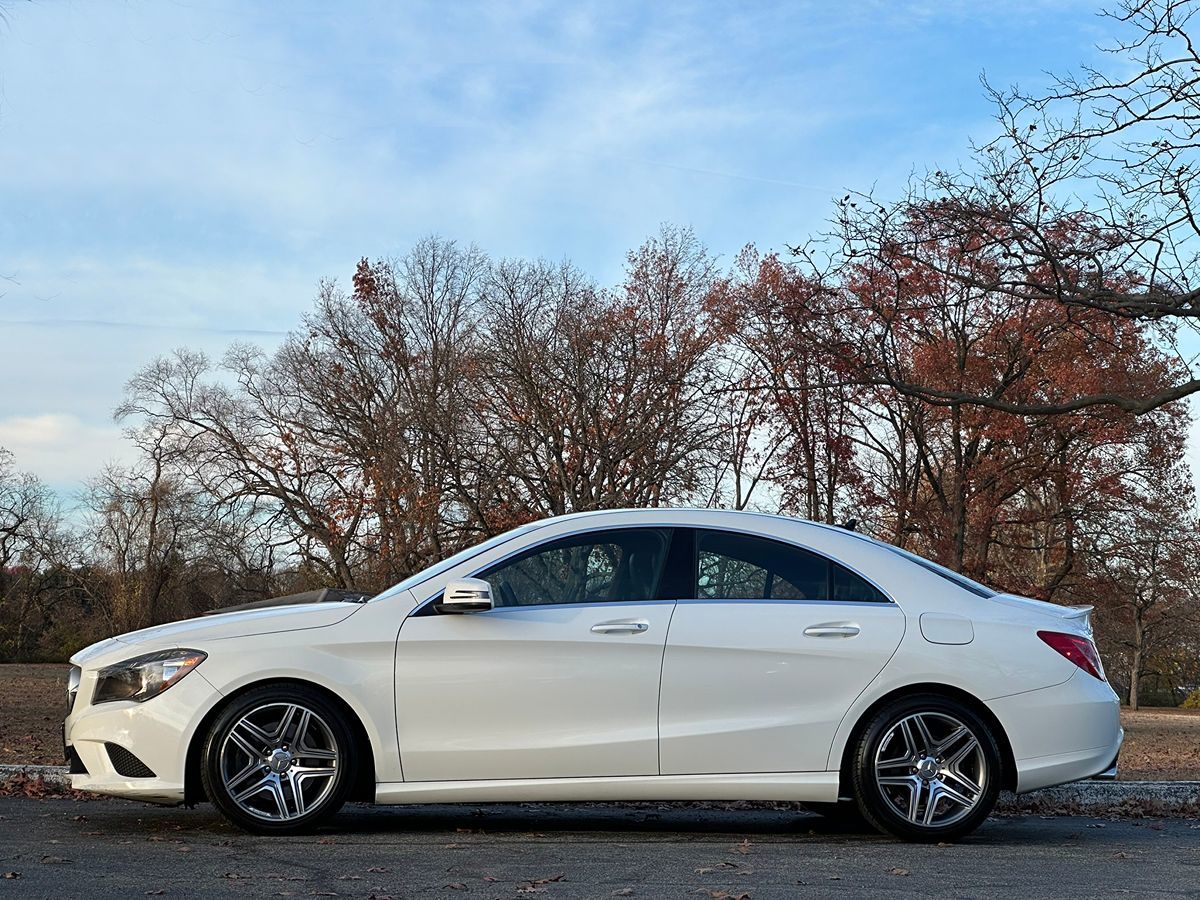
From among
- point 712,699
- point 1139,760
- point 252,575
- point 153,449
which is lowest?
point 1139,760

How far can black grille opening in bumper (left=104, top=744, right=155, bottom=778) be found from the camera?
6.27m

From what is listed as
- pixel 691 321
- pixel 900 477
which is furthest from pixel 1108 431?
pixel 691 321

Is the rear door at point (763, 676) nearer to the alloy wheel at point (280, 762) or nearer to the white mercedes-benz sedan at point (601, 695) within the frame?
the white mercedes-benz sedan at point (601, 695)

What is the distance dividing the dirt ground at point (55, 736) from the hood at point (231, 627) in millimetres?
3496

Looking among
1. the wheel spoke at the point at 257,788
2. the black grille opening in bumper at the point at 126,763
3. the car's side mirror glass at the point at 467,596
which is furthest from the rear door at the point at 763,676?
the black grille opening in bumper at the point at 126,763

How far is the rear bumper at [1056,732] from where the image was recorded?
6516mm

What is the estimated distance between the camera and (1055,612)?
22.2ft

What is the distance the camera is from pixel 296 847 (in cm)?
593

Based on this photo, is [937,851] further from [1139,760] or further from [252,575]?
[252,575]

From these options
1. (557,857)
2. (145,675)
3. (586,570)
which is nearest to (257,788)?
(145,675)

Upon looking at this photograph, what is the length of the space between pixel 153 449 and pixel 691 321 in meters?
19.8

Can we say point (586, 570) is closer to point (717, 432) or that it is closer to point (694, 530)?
point (694, 530)

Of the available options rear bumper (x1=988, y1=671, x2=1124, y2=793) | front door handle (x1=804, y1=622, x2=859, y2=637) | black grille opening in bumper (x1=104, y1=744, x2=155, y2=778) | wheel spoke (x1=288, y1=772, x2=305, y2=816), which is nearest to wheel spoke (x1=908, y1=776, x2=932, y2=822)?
rear bumper (x1=988, y1=671, x2=1124, y2=793)

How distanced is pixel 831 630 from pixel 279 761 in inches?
108
